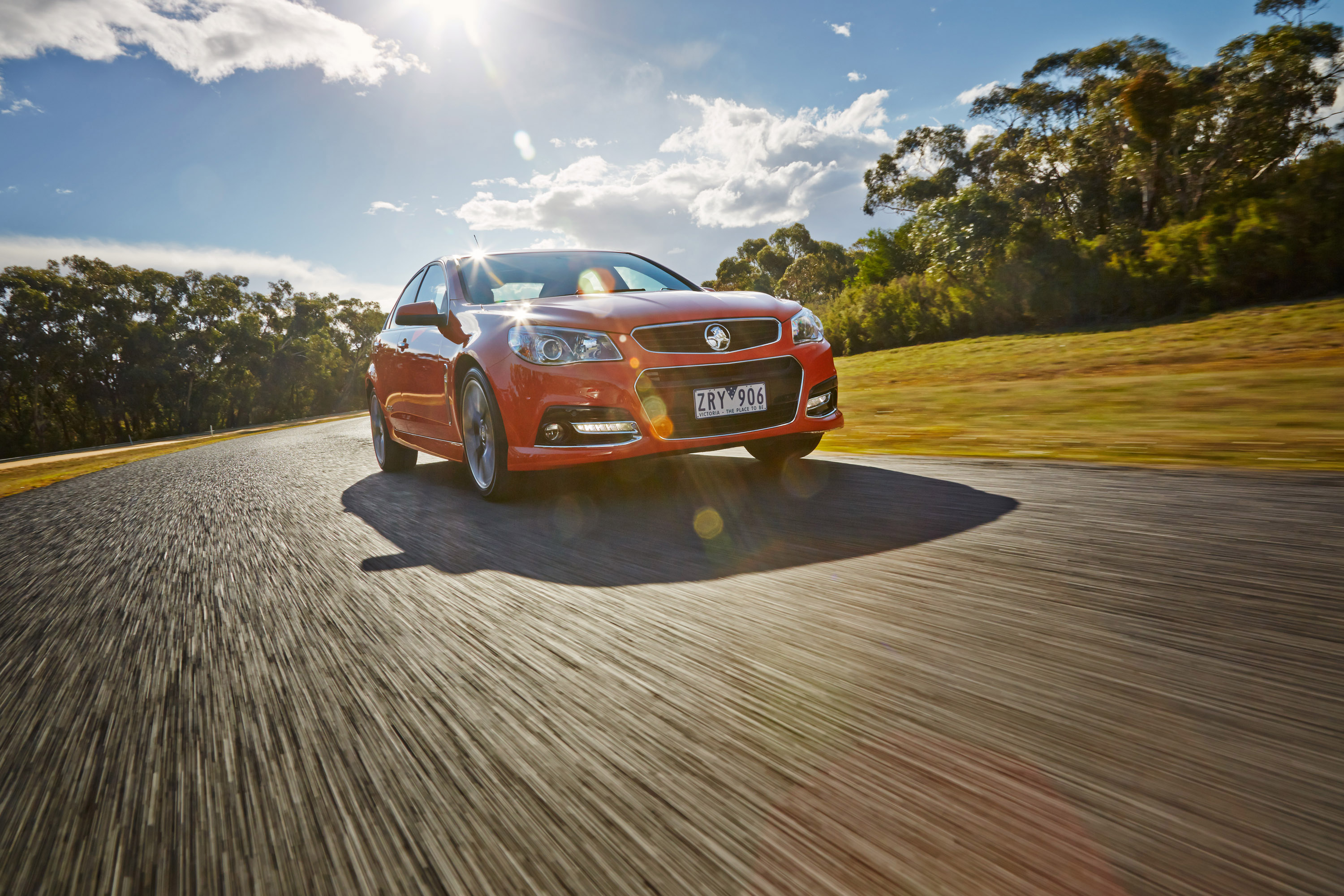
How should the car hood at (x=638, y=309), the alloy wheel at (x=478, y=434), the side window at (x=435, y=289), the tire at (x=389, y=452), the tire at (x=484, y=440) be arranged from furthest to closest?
1. the tire at (x=389, y=452)
2. the side window at (x=435, y=289)
3. the alloy wheel at (x=478, y=434)
4. the tire at (x=484, y=440)
5. the car hood at (x=638, y=309)

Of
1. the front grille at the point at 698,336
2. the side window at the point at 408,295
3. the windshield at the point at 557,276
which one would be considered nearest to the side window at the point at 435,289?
the side window at the point at 408,295

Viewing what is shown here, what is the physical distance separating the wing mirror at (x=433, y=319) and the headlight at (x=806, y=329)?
215 centimetres

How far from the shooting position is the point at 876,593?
7.88 feet

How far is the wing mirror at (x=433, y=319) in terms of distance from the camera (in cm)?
522

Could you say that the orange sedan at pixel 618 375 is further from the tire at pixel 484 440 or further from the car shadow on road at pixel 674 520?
the car shadow on road at pixel 674 520

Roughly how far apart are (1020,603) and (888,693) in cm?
73

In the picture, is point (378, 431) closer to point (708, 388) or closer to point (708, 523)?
point (708, 388)

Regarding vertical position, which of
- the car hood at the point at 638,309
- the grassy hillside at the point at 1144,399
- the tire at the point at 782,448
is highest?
the car hood at the point at 638,309

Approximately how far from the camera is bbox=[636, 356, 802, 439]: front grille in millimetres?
4172

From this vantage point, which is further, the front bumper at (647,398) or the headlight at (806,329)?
the headlight at (806,329)

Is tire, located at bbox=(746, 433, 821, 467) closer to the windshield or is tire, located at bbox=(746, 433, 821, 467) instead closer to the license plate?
the license plate

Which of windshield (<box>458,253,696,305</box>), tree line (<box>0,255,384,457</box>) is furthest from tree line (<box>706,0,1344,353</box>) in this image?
tree line (<box>0,255,384,457</box>)

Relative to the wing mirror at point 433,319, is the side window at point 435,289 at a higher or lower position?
higher

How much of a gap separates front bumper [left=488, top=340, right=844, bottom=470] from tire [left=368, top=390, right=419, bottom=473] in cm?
308
